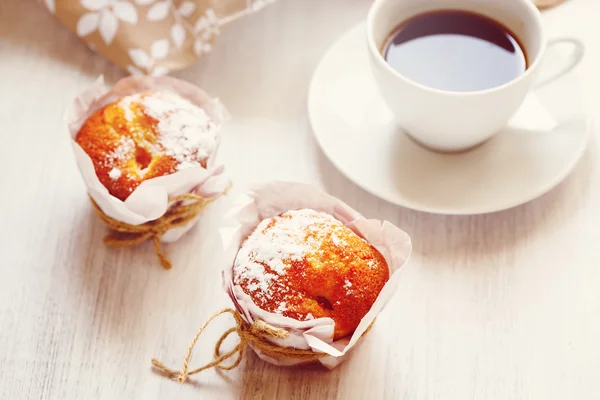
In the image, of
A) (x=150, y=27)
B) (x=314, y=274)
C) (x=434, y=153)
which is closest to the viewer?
(x=314, y=274)

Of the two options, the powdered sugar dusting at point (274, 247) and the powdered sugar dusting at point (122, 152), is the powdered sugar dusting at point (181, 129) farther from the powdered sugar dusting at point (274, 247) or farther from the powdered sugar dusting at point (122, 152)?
the powdered sugar dusting at point (274, 247)

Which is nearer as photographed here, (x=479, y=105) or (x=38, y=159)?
(x=479, y=105)

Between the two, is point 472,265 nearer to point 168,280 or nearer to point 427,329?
point 427,329

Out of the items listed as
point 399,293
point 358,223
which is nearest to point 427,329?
point 399,293

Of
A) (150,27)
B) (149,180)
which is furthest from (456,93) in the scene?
(150,27)

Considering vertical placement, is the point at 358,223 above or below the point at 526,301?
above

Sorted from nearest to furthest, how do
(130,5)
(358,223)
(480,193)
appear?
1. (358,223)
2. (480,193)
3. (130,5)

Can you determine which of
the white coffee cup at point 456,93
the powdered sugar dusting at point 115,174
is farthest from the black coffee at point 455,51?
the powdered sugar dusting at point 115,174

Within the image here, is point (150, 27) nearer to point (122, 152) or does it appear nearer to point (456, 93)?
point (122, 152)
